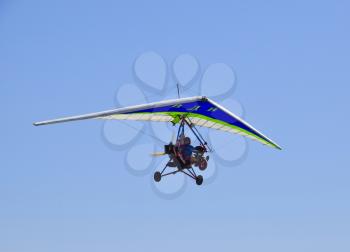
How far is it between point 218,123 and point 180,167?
24.2ft

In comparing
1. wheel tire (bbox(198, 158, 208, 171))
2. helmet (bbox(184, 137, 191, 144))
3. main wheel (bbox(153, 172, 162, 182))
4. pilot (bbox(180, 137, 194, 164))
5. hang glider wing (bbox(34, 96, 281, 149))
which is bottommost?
main wheel (bbox(153, 172, 162, 182))

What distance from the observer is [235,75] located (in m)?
Result: 55.2

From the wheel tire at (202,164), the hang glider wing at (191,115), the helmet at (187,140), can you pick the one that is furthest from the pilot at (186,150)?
the hang glider wing at (191,115)

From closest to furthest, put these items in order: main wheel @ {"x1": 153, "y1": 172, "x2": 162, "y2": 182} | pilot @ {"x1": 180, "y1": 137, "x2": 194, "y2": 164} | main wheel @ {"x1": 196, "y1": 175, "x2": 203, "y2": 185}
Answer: pilot @ {"x1": 180, "y1": 137, "x2": 194, "y2": 164}
main wheel @ {"x1": 153, "y1": 172, "x2": 162, "y2": 182}
main wheel @ {"x1": 196, "y1": 175, "x2": 203, "y2": 185}

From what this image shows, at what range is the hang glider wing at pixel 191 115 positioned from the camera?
5094 cm

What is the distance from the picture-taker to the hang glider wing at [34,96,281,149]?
50.9 metres

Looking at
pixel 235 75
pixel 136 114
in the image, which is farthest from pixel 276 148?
pixel 136 114

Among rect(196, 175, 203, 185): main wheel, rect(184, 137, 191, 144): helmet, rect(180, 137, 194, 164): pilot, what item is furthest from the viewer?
rect(196, 175, 203, 185): main wheel

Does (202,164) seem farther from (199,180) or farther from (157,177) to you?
(157,177)

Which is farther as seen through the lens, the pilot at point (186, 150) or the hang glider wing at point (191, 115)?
the pilot at point (186, 150)

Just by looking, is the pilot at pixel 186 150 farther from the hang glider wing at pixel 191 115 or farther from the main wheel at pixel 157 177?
the hang glider wing at pixel 191 115

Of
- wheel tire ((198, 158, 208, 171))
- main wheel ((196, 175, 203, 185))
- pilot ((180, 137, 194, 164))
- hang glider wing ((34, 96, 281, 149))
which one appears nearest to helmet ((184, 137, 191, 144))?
pilot ((180, 137, 194, 164))

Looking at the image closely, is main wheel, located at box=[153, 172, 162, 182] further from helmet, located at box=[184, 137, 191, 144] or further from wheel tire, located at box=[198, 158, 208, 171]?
helmet, located at box=[184, 137, 191, 144]

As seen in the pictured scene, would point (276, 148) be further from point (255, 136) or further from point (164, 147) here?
point (164, 147)
